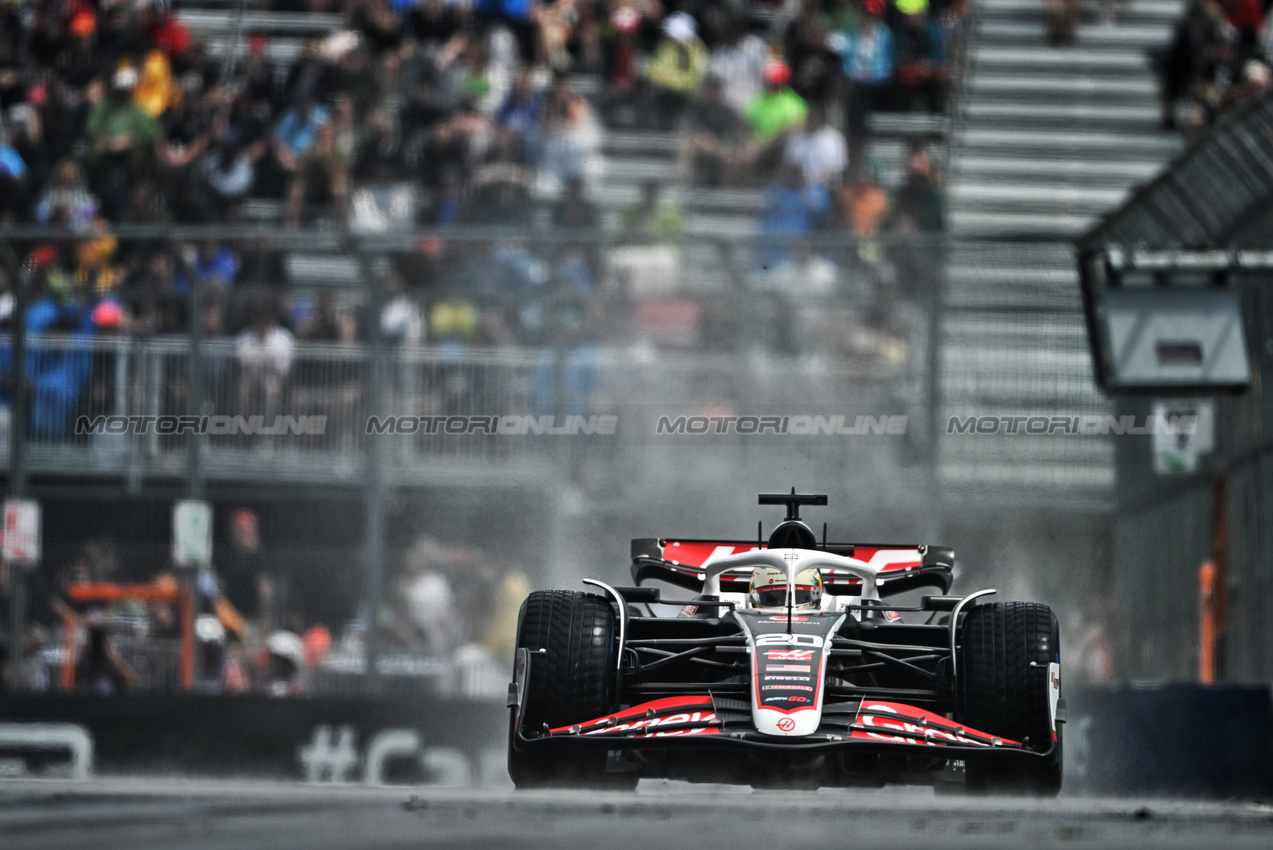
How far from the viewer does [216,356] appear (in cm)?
1111

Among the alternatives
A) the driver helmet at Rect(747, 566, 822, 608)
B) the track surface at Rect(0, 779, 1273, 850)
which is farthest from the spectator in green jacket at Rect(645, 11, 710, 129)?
the track surface at Rect(0, 779, 1273, 850)

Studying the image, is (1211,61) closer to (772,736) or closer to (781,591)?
(781,591)

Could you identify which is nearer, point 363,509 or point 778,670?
point 778,670

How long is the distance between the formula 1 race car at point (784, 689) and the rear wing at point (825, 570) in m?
0.22

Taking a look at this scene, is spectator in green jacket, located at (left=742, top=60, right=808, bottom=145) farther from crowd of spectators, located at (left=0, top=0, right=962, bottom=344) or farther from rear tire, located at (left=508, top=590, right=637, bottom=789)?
rear tire, located at (left=508, top=590, right=637, bottom=789)

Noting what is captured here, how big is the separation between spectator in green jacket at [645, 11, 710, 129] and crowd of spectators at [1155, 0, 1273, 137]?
11.8 ft

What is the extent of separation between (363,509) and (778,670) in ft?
14.9

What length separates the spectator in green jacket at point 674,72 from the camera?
16.2 m

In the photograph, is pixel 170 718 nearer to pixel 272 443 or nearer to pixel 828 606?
pixel 272 443

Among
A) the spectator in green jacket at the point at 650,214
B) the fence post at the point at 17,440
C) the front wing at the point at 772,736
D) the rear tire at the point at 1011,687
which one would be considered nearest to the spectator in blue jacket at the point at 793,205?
the spectator in green jacket at the point at 650,214

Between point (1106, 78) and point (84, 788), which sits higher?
point (1106, 78)

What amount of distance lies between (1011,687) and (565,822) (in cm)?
201

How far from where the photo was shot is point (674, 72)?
53.4 feet

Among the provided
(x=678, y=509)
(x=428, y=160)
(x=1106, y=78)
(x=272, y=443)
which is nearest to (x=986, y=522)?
(x=678, y=509)
